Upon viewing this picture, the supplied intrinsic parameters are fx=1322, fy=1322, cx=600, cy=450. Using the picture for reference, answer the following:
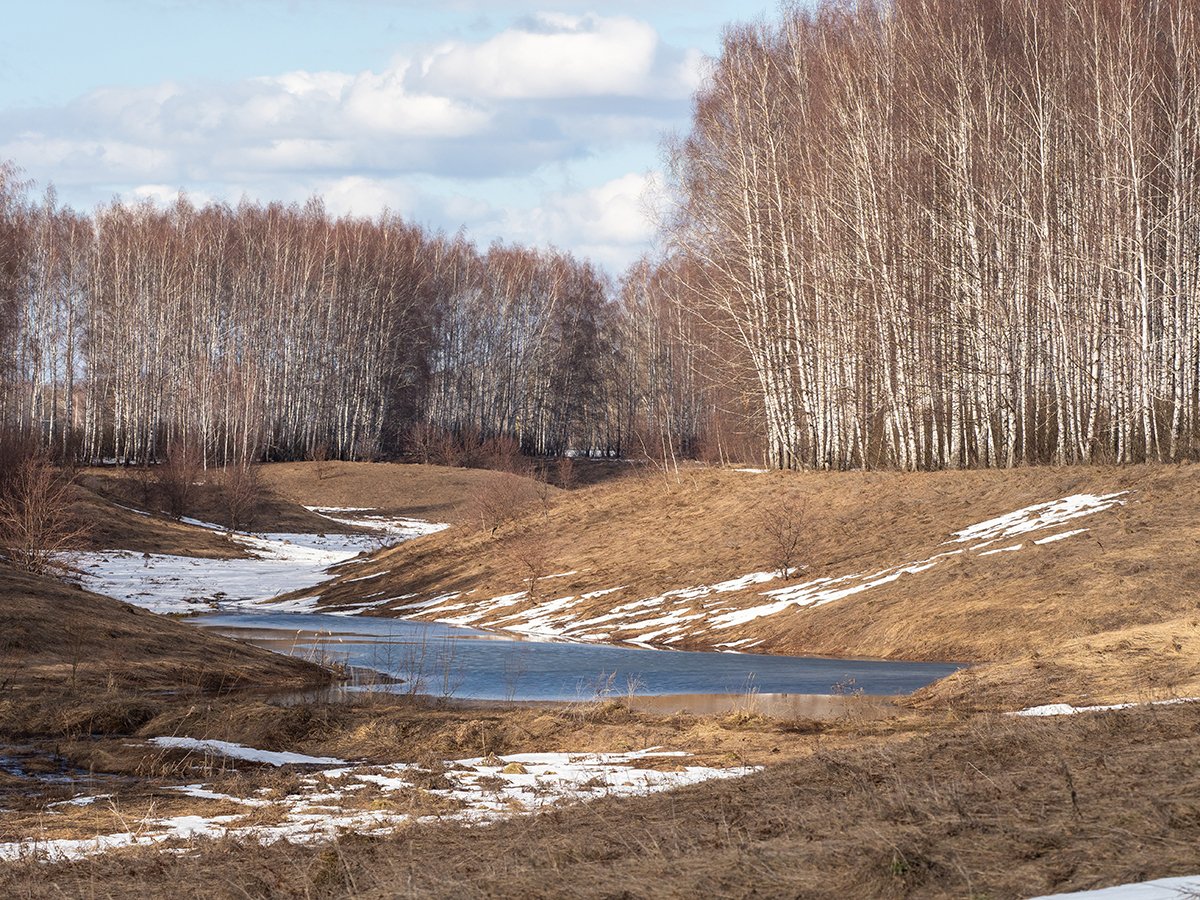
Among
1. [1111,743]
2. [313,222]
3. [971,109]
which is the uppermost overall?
[313,222]

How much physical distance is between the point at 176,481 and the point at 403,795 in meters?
46.1

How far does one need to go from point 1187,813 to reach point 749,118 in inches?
1320

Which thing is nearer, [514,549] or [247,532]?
[514,549]

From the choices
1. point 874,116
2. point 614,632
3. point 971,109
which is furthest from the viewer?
point 874,116

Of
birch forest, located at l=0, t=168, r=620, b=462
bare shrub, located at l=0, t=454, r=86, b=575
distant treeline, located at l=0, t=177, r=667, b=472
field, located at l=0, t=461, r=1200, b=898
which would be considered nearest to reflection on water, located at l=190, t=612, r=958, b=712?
field, located at l=0, t=461, r=1200, b=898

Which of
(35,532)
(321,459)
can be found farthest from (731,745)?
(321,459)

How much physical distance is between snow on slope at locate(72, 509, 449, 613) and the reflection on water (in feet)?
32.6

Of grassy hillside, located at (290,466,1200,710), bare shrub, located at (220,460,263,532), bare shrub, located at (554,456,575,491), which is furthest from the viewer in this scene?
bare shrub, located at (554,456,575,491)

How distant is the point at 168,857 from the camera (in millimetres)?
8039

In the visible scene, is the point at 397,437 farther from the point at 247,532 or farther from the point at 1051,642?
the point at 1051,642

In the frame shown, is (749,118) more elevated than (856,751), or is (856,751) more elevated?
(749,118)

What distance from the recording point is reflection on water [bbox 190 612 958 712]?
18.3 m

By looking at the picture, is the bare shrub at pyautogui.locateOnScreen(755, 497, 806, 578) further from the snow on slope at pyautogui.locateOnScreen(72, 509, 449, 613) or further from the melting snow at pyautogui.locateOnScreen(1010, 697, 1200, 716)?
the melting snow at pyautogui.locateOnScreen(1010, 697, 1200, 716)

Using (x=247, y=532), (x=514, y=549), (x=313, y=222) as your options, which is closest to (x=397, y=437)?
(x=313, y=222)
